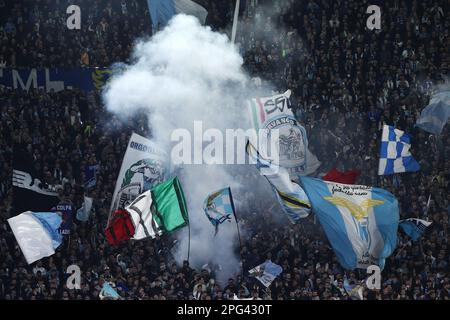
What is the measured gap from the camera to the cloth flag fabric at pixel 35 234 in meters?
15.2

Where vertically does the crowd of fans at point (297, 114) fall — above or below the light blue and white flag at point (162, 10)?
below

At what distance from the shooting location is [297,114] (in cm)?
1916

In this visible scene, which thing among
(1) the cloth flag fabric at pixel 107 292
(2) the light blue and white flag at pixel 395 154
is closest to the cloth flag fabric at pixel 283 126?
(2) the light blue and white flag at pixel 395 154

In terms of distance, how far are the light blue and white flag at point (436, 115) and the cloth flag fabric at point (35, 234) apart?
6.19m

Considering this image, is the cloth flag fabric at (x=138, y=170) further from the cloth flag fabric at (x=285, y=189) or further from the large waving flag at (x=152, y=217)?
the cloth flag fabric at (x=285, y=189)

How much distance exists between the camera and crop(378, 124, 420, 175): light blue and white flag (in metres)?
17.1

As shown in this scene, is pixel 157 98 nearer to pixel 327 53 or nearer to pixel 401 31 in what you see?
pixel 327 53

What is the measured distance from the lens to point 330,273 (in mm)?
15578

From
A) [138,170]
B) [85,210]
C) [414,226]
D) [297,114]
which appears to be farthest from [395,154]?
[85,210]

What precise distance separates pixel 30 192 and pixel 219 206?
12.7ft

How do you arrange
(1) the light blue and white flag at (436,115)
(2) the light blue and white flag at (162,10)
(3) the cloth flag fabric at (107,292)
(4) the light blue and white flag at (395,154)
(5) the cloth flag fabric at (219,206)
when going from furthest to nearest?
(2) the light blue and white flag at (162,10), (1) the light blue and white flag at (436,115), (4) the light blue and white flag at (395,154), (5) the cloth flag fabric at (219,206), (3) the cloth flag fabric at (107,292)

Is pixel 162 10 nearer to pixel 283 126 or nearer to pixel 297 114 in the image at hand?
pixel 297 114

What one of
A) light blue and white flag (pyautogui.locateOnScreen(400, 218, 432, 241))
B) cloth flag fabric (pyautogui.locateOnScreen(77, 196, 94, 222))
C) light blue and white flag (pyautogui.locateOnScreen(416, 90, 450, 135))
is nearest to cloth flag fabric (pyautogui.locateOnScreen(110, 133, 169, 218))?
cloth flag fabric (pyautogui.locateOnScreen(77, 196, 94, 222))

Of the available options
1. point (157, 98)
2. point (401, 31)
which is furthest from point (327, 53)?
point (157, 98)
